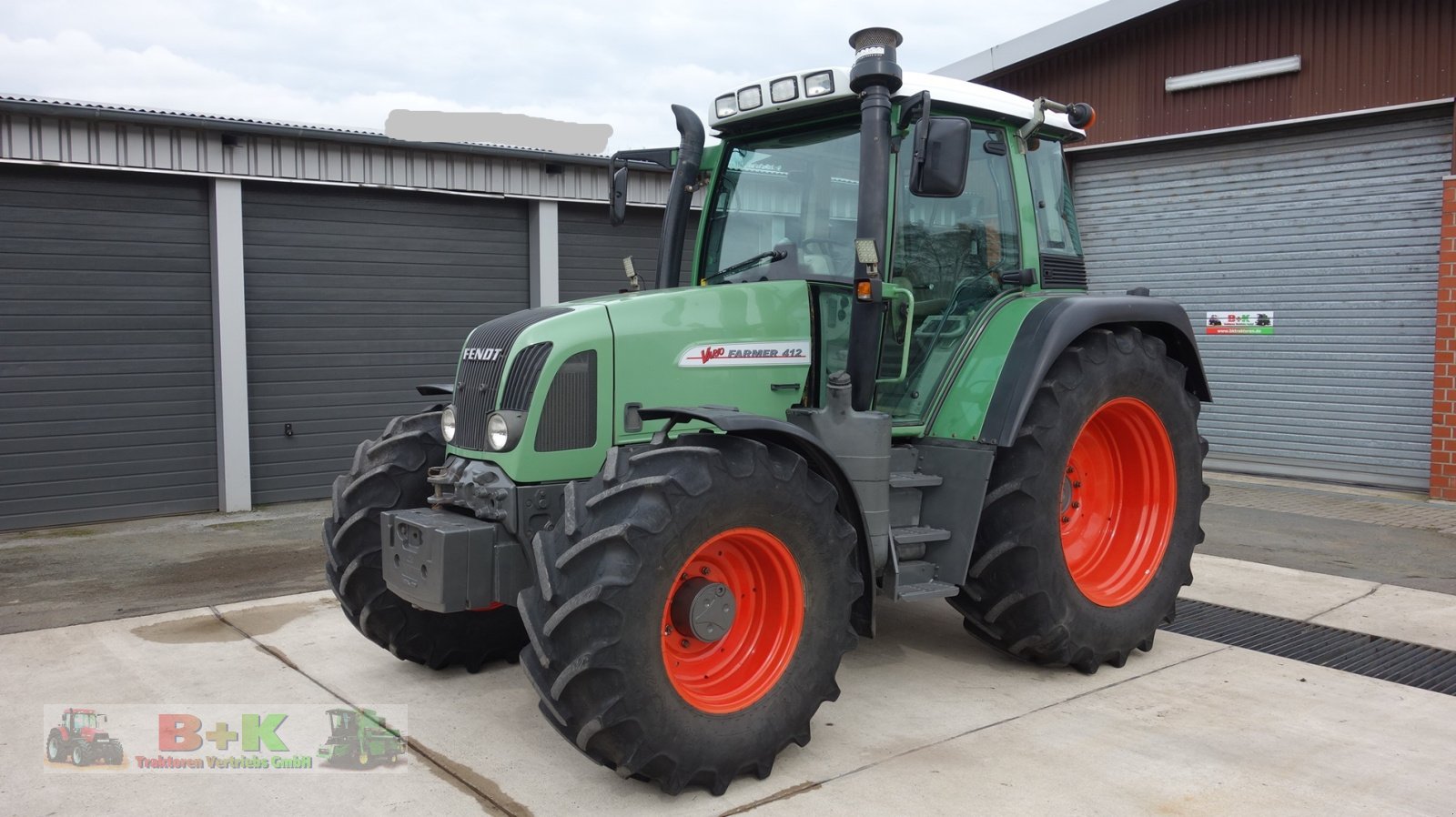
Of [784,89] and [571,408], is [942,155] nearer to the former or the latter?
[784,89]

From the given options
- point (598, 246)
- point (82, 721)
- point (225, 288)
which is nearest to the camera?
point (82, 721)

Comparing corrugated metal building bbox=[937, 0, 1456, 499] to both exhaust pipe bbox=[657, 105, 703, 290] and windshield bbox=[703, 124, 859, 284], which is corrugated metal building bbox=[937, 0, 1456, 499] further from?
exhaust pipe bbox=[657, 105, 703, 290]

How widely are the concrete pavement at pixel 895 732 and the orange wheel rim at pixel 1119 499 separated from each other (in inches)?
17.0

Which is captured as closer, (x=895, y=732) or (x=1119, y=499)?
(x=895, y=732)

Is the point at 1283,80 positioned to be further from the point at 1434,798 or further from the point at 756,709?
the point at 756,709

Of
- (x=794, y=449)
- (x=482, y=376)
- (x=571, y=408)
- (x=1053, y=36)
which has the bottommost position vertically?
(x=794, y=449)

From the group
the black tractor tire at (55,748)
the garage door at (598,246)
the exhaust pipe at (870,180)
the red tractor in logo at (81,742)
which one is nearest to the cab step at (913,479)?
the exhaust pipe at (870,180)

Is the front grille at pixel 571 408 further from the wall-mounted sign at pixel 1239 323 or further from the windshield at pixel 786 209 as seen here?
the wall-mounted sign at pixel 1239 323

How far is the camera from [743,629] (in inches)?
151

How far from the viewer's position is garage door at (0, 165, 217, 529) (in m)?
8.25

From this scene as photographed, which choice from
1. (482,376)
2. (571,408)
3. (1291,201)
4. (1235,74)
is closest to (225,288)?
(482,376)

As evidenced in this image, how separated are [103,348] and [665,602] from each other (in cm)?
712

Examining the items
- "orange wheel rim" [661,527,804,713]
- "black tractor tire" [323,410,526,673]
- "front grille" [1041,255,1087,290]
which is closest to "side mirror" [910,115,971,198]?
"front grille" [1041,255,1087,290]

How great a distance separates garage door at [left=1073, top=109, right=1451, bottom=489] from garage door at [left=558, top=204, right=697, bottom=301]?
16.3 ft
